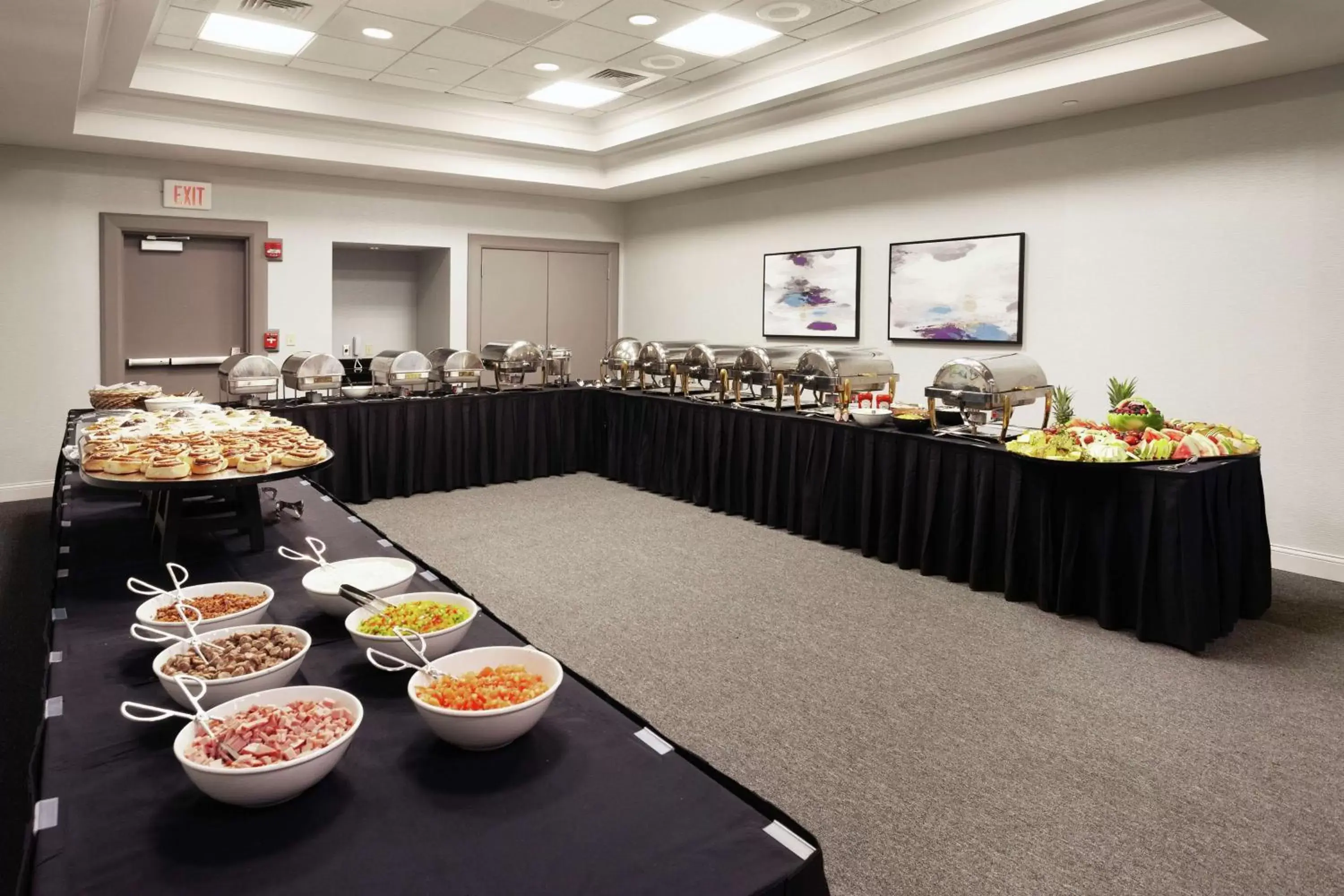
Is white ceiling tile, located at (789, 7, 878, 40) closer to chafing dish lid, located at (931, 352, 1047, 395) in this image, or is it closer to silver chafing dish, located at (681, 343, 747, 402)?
silver chafing dish, located at (681, 343, 747, 402)

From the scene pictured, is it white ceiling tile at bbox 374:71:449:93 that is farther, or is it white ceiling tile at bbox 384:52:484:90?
white ceiling tile at bbox 374:71:449:93

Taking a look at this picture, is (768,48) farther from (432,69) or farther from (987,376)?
(987,376)

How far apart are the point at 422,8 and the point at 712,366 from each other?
2.72 meters

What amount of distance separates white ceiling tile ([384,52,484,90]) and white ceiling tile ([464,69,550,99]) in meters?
0.08

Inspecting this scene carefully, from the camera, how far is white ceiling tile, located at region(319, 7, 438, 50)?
4879mm

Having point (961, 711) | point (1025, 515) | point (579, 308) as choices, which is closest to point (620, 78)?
point (579, 308)

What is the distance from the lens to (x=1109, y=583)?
3.51 meters

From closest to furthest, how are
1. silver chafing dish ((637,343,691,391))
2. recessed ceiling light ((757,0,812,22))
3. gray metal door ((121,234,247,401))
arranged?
recessed ceiling light ((757,0,812,22)) < silver chafing dish ((637,343,691,391)) < gray metal door ((121,234,247,401))

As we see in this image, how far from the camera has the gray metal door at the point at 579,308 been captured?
8688 mm

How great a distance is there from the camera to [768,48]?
540 centimetres

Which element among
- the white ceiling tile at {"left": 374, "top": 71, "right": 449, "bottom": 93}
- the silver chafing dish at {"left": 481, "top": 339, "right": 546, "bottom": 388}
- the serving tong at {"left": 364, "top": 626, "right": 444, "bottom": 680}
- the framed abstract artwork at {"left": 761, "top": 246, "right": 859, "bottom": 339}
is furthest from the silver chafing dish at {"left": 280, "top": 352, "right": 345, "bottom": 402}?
the serving tong at {"left": 364, "top": 626, "right": 444, "bottom": 680}

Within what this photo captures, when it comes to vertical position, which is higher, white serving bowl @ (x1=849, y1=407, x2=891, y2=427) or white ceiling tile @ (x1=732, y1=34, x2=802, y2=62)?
white ceiling tile @ (x1=732, y1=34, x2=802, y2=62)

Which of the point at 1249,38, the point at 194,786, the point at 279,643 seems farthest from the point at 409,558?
the point at 1249,38

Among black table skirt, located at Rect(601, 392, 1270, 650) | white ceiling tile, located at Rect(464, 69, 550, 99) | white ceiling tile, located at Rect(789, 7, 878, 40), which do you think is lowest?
black table skirt, located at Rect(601, 392, 1270, 650)
